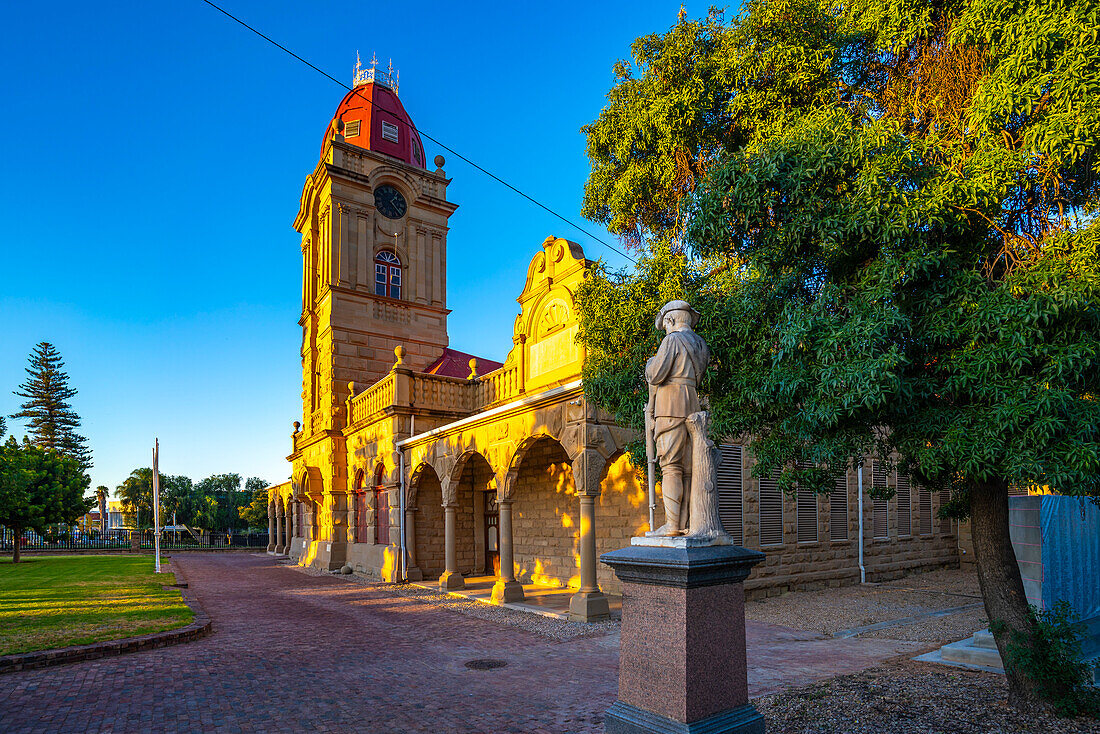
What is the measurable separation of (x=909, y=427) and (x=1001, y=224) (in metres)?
2.02

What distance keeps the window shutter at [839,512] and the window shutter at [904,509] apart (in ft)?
9.00

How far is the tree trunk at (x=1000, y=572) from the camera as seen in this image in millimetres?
5965

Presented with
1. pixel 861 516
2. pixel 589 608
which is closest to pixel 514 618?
pixel 589 608

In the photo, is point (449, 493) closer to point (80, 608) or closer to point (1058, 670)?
point (80, 608)

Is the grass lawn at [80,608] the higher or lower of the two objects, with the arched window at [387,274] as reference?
lower

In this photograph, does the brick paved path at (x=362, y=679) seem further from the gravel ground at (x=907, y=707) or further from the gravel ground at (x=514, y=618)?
the gravel ground at (x=907, y=707)

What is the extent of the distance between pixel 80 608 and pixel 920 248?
15.4 m

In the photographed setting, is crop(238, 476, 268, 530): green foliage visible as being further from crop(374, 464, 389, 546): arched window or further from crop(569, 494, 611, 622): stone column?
crop(569, 494, 611, 622): stone column

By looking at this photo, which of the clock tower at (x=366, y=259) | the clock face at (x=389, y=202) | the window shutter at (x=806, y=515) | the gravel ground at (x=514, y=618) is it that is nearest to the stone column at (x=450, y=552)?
the gravel ground at (x=514, y=618)

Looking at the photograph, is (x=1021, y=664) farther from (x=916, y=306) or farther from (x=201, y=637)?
(x=201, y=637)

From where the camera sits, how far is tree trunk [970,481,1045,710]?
235 inches

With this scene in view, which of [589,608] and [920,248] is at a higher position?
[920,248]

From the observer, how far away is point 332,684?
7.57 metres

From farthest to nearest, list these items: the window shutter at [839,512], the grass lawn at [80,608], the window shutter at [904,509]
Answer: the window shutter at [904,509], the window shutter at [839,512], the grass lawn at [80,608]
